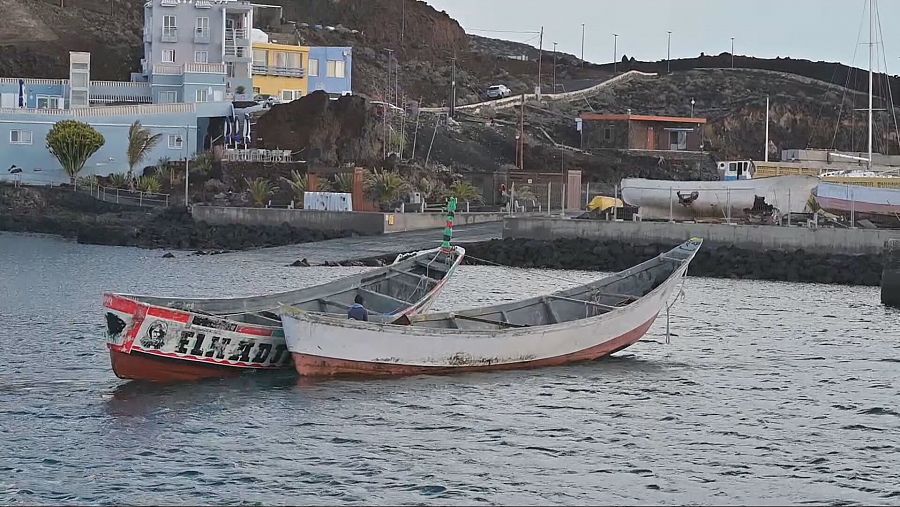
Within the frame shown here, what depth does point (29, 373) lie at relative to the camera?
91.7 feet

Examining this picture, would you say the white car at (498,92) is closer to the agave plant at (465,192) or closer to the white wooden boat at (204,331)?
the agave plant at (465,192)

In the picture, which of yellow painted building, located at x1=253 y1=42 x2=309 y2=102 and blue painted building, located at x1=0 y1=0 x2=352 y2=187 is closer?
blue painted building, located at x1=0 y1=0 x2=352 y2=187

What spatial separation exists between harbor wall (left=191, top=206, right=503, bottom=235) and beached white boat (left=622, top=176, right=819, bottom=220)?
7993 millimetres

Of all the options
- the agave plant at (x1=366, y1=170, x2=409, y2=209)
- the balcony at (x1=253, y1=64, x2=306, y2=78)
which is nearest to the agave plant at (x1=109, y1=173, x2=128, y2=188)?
the agave plant at (x1=366, y1=170, x2=409, y2=209)

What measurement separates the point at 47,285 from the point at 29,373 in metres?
19.5

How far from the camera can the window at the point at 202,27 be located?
3767 inches

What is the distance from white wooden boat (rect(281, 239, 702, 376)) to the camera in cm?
2594

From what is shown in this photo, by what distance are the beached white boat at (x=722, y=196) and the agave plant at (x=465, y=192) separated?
33.1 ft

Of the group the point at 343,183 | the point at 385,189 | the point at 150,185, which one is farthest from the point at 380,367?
the point at 150,185

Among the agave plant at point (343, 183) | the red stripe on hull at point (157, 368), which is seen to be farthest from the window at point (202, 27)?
the red stripe on hull at point (157, 368)

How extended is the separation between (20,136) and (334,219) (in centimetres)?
2630

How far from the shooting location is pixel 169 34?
95.1m

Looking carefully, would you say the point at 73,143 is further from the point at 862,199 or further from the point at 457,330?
the point at 457,330

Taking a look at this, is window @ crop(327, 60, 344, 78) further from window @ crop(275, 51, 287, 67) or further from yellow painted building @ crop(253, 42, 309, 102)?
window @ crop(275, 51, 287, 67)
